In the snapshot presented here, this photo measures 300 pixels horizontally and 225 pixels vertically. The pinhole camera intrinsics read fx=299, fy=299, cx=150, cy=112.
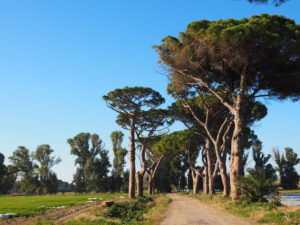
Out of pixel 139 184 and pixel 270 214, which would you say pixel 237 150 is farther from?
pixel 139 184

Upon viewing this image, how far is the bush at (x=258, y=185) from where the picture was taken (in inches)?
638

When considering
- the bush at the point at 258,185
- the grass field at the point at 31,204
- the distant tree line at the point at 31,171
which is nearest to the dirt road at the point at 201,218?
the bush at the point at 258,185

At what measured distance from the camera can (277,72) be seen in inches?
824

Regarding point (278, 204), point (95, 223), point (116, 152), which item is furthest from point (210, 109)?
point (116, 152)

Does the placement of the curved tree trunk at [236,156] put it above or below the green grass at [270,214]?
above

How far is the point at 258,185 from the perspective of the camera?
53.6 ft

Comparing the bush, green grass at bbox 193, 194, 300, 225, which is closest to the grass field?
green grass at bbox 193, 194, 300, 225

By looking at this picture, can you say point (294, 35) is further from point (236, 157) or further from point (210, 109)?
point (210, 109)

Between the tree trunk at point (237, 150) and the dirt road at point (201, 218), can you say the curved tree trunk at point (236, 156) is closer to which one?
the tree trunk at point (237, 150)

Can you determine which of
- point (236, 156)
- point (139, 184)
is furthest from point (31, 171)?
point (236, 156)

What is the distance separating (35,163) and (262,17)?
73.1 m

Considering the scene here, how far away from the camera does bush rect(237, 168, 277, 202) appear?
16.2 metres

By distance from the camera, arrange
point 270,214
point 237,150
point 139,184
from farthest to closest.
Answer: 1. point 139,184
2. point 237,150
3. point 270,214

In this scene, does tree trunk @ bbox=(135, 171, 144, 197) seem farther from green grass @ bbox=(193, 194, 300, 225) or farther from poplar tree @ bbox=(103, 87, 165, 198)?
green grass @ bbox=(193, 194, 300, 225)
